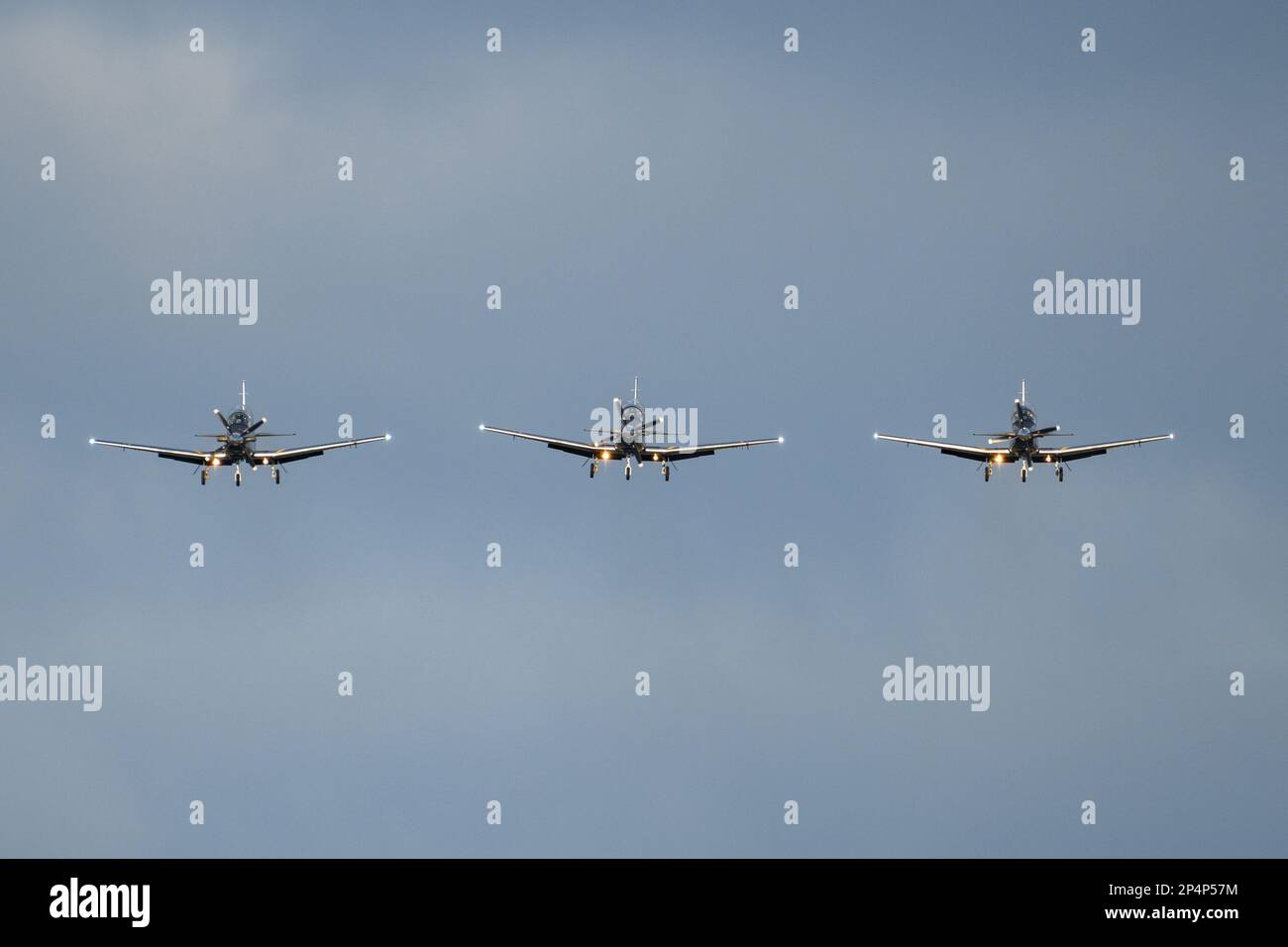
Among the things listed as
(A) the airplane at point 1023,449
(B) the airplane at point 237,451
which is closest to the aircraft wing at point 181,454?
(B) the airplane at point 237,451

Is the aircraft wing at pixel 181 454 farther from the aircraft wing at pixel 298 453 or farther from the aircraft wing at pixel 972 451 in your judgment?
the aircraft wing at pixel 972 451

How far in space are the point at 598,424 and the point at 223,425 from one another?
31.7 metres

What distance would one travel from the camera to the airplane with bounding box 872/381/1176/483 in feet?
627

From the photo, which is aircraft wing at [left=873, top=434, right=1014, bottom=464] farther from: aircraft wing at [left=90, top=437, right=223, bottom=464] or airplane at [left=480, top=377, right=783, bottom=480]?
aircraft wing at [left=90, top=437, right=223, bottom=464]

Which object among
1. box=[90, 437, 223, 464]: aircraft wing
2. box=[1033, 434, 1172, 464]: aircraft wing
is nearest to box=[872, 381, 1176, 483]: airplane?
box=[1033, 434, 1172, 464]: aircraft wing

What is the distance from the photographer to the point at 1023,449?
630 feet

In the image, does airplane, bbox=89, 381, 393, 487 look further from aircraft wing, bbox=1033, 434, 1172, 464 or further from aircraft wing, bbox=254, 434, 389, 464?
aircraft wing, bbox=1033, 434, 1172, 464

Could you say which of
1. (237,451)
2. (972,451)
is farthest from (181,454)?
(972,451)

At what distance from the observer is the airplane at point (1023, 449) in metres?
191

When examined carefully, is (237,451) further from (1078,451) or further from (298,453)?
(1078,451)
